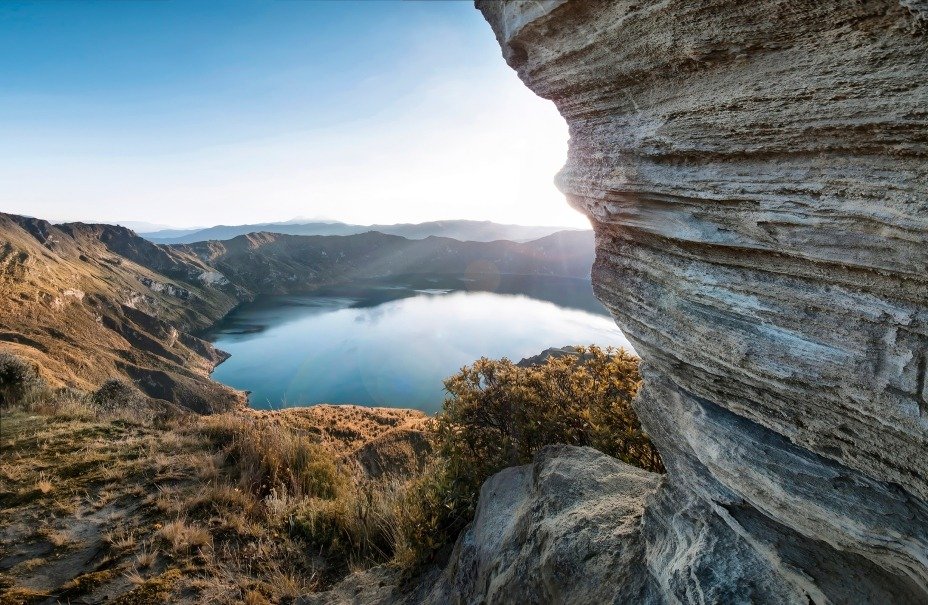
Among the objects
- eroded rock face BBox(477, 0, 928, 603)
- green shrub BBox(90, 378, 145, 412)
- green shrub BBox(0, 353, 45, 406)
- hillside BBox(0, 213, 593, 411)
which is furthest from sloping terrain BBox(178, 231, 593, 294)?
eroded rock face BBox(477, 0, 928, 603)

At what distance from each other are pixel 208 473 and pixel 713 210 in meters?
8.24

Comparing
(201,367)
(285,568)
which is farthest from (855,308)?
(201,367)

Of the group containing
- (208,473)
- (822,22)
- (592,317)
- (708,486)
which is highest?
(822,22)

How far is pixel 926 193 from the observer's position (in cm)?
190

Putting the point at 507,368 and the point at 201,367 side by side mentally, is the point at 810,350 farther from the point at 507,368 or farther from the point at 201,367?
the point at 201,367

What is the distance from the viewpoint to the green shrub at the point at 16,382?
35.7 ft

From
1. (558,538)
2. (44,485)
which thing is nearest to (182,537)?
(44,485)

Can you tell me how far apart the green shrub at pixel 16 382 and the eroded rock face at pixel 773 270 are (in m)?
14.7

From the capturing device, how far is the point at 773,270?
2.56m

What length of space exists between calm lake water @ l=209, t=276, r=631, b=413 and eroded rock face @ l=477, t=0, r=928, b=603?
33881mm

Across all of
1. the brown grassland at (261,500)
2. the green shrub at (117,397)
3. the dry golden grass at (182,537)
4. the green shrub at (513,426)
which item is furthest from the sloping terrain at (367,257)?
the dry golden grass at (182,537)

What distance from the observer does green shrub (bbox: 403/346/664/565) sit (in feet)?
17.4

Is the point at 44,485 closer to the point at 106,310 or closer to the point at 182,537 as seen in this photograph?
the point at 182,537

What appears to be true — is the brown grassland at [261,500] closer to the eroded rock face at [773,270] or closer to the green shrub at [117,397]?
the eroded rock face at [773,270]
